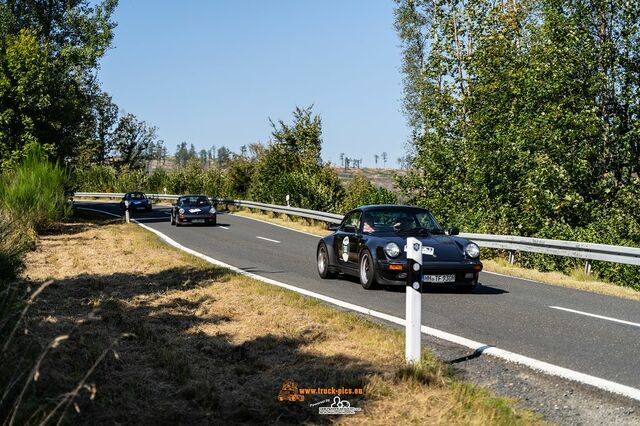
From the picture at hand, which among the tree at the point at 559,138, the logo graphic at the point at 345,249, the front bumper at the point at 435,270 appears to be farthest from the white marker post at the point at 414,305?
the tree at the point at 559,138

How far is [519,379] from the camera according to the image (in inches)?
210

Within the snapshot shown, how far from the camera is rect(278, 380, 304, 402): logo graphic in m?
4.54

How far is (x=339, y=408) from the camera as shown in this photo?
4402 millimetres

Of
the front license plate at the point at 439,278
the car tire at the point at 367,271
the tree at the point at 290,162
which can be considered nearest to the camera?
the front license plate at the point at 439,278

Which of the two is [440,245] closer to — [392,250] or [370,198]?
[392,250]

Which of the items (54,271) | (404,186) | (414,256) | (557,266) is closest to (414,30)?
(404,186)

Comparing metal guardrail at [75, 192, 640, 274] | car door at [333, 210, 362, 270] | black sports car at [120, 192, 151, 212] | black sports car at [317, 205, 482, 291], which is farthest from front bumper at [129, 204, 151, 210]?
car door at [333, 210, 362, 270]

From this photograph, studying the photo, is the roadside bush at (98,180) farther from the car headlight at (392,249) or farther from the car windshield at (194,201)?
the car headlight at (392,249)

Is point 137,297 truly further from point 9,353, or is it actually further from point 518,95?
point 518,95

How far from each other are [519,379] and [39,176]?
1888 cm

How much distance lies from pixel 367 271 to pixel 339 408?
6.28 m

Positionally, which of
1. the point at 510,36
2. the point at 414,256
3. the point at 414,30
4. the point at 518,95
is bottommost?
the point at 414,256

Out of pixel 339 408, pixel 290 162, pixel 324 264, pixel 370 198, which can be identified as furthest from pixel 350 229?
pixel 290 162

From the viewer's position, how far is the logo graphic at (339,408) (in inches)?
172
